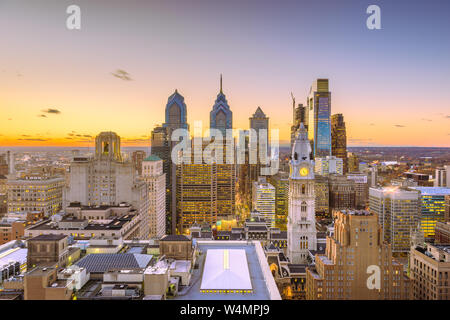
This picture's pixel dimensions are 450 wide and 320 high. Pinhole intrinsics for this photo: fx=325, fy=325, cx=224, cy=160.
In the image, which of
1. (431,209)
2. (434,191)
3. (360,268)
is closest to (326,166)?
(434,191)

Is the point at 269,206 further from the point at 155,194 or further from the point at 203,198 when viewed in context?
the point at 155,194

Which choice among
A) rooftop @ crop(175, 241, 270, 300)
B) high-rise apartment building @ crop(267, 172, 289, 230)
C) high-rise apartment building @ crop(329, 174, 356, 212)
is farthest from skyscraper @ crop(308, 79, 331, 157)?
rooftop @ crop(175, 241, 270, 300)

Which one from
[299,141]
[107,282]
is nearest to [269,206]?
[299,141]

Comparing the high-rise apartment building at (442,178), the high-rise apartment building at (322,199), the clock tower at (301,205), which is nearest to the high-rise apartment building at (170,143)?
the high-rise apartment building at (322,199)

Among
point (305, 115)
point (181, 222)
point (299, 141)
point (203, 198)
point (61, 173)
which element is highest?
point (305, 115)

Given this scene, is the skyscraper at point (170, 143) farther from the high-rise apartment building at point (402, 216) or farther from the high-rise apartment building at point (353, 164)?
the high-rise apartment building at point (353, 164)

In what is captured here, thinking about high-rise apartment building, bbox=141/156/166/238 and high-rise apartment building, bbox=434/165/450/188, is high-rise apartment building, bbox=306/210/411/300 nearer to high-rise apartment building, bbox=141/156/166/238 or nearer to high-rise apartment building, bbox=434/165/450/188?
high-rise apartment building, bbox=141/156/166/238
